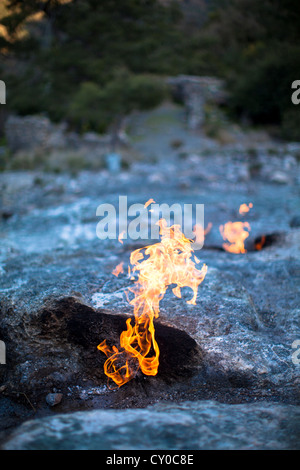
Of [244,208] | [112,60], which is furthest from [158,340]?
[112,60]

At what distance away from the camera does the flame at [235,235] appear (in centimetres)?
477

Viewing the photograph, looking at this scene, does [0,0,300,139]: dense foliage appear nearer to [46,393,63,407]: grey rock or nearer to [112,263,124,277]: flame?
[112,263,124,277]: flame

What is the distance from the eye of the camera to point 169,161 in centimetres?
1099

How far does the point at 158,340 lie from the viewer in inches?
114

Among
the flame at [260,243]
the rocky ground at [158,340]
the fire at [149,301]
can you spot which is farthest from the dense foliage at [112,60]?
the fire at [149,301]

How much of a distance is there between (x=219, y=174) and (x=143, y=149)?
17.0 ft

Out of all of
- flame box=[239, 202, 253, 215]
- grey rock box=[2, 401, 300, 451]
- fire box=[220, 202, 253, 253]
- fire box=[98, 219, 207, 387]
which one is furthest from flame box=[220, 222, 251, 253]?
grey rock box=[2, 401, 300, 451]

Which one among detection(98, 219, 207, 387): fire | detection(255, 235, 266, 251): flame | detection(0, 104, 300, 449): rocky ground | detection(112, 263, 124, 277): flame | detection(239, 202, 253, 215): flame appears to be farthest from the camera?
detection(239, 202, 253, 215): flame

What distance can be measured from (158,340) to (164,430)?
0.97 metres

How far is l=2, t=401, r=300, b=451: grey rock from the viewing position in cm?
182

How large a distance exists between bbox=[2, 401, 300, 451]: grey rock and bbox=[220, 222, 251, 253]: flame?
268cm

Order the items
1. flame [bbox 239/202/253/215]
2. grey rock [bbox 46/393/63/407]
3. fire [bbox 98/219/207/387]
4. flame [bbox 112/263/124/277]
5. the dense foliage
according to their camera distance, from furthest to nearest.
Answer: the dense foliage
flame [bbox 239/202/253/215]
flame [bbox 112/263/124/277]
fire [bbox 98/219/207/387]
grey rock [bbox 46/393/63/407]

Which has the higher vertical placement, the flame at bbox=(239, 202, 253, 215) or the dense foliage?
the dense foliage

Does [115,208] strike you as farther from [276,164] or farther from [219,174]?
[276,164]
